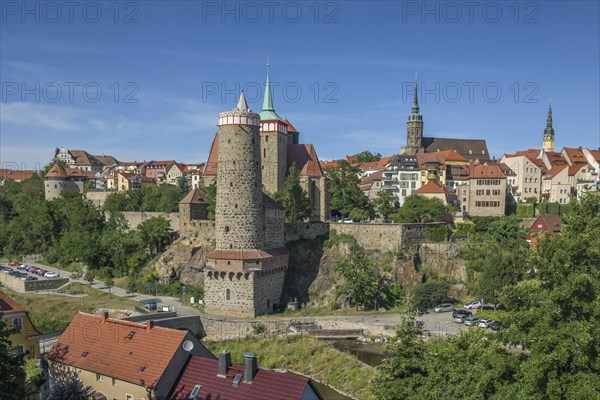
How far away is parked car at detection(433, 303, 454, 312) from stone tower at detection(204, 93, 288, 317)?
14.1 meters

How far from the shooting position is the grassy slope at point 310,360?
30.3 meters

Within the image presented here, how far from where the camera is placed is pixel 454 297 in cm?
4384

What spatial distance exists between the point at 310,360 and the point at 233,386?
14.2 meters

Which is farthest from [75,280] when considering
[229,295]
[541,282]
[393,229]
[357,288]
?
[541,282]

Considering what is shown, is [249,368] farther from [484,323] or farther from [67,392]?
[484,323]

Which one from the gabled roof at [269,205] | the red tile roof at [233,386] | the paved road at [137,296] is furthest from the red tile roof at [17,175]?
the red tile roof at [233,386]

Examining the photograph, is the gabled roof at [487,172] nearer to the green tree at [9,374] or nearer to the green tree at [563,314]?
the green tree at [563,314]

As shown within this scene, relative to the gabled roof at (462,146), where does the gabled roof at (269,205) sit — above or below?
below

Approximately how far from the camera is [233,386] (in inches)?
780

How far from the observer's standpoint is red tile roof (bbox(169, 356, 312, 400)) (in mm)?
19172

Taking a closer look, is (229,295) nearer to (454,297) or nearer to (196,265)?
(196,265)

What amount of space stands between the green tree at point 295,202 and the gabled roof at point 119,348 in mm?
26504

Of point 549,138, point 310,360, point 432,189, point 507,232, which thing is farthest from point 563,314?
point 549,138

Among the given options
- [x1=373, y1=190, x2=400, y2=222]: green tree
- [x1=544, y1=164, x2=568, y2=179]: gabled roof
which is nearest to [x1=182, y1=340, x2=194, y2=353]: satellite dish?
[x1=373, y1=190, x2=400, y2=222]: green tree
